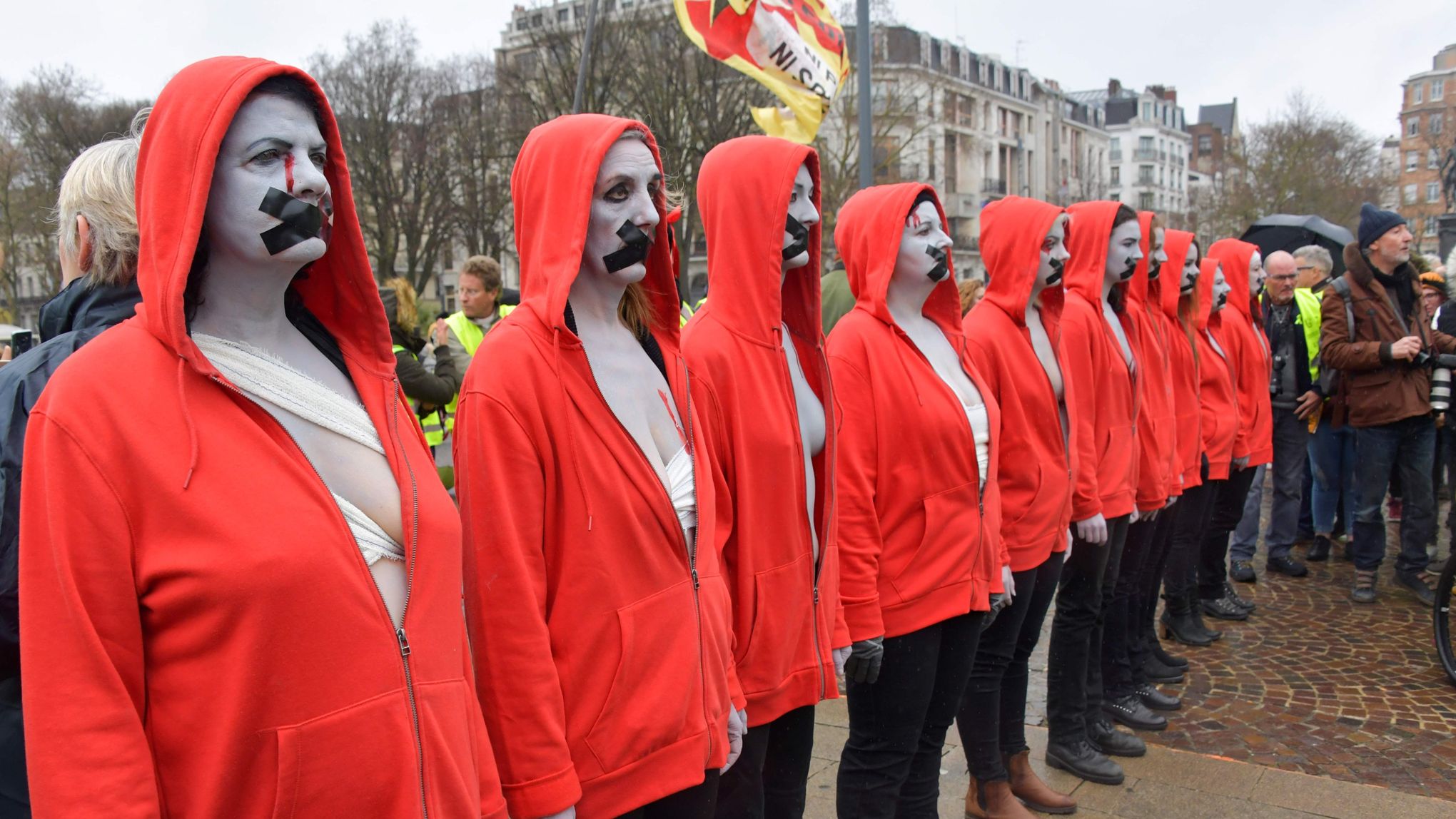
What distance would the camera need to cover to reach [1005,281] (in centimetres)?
441

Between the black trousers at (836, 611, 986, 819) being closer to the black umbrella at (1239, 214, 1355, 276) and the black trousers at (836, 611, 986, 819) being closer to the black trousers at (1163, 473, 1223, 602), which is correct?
the black trousers at (1163, 473, 1223, 602)

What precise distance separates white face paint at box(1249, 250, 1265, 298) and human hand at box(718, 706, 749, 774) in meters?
6.07

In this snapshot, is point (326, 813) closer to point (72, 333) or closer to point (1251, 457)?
point (72, 333)

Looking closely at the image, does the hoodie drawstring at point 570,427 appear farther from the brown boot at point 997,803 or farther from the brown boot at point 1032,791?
the brown boot at point 1032,791

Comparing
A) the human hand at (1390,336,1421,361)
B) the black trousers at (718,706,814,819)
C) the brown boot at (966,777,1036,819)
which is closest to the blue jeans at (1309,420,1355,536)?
the human hand at (1390,336,1421,361)

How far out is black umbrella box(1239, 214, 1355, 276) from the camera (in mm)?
12406

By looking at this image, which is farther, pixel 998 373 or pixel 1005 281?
pixel 1005 281

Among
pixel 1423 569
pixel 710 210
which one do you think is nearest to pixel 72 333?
pixel 710 210

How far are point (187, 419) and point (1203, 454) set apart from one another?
5.87 metres

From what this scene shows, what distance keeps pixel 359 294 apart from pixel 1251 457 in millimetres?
6416

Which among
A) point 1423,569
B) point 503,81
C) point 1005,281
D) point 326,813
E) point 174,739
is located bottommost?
point 1423,569

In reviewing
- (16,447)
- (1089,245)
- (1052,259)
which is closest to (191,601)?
(16,447)

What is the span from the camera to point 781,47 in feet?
23.1

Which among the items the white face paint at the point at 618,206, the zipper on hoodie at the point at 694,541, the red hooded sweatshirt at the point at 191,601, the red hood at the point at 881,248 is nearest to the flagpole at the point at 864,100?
the red hood at the point at 881,248
